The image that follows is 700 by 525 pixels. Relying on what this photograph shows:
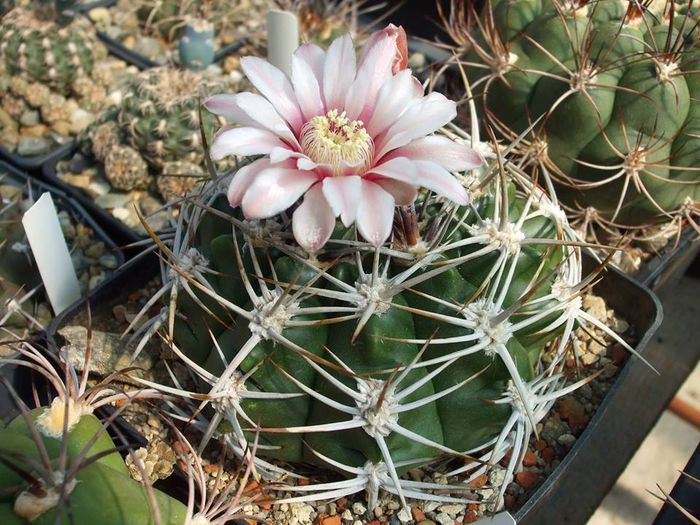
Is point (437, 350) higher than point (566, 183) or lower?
lower

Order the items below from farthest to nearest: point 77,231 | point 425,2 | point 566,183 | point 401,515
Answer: point 425,2, point 77,231, point 566,183, point 401,515

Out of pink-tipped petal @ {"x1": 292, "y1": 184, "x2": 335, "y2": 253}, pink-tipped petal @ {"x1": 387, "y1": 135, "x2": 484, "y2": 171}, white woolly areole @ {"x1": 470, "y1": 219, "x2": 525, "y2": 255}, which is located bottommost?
pink-tipped petal @ {"x1": 292, "y1": 184, "x2": 335, "y2": 253}

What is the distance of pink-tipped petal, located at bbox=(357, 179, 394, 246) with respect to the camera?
0.77m

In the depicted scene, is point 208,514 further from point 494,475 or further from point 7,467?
point 494,475

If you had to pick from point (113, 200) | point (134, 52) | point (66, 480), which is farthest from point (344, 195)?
point (134, 52)

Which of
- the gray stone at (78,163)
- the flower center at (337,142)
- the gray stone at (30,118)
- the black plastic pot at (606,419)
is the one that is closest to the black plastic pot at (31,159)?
the gray stone at (78,163)

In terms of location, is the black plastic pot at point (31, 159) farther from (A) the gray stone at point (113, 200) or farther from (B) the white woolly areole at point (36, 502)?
(B) the white woolly areole at point (36, 502)

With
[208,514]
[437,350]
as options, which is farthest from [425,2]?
[208,514]

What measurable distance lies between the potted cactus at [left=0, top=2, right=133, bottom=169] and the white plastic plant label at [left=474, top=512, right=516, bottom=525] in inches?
60.8

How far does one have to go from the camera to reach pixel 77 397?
0.91m

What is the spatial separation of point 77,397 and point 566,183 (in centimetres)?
102

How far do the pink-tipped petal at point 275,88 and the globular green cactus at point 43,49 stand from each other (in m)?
1.36

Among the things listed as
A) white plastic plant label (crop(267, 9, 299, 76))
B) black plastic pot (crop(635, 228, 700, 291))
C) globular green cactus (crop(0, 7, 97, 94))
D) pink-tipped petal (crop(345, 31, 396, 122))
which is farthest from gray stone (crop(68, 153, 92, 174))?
black plastic pot (crop(635, 228, 700, 291))

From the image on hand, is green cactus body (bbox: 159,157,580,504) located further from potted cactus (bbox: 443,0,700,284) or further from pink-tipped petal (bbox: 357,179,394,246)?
potted cactus (bbox: 443,0,700,284)
